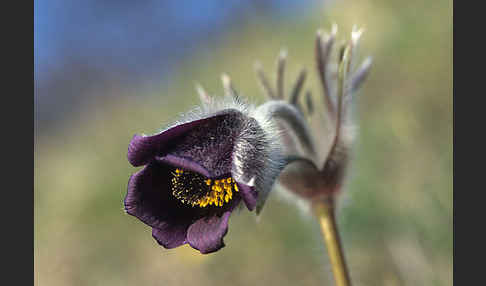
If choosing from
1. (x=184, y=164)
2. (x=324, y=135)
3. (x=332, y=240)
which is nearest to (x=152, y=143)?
(x=184, y=164)

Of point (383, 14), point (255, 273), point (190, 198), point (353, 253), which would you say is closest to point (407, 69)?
point (383, 14)

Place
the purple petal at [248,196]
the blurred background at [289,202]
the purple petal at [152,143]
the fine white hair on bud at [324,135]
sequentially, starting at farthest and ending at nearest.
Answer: the blurred background at [289,202], the fine white hair on bud at [324,135], the purple petal at [152,143], the purple petal at [248,196]

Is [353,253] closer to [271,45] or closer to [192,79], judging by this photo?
[271,45]

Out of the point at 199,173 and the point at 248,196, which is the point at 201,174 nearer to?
the point at 199,173

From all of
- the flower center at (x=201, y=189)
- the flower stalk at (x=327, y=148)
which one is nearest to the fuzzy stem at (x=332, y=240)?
the flower stalk at (x=327, y=148)

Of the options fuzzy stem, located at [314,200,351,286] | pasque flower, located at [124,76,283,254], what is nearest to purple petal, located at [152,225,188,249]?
pasque flower, located at [124,76,283,254]

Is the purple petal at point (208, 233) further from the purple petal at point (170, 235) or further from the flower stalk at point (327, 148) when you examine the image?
the flower stalk at point (327, 148)
